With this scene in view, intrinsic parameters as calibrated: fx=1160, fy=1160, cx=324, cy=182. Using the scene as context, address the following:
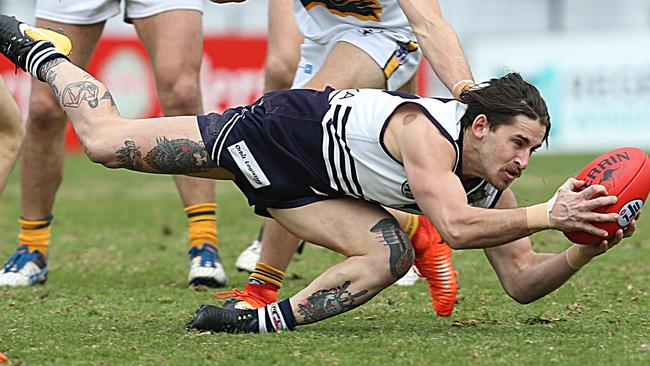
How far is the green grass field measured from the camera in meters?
4.05

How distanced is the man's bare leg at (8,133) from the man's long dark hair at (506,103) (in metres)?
1.78

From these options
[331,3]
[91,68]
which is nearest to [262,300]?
[331,3]

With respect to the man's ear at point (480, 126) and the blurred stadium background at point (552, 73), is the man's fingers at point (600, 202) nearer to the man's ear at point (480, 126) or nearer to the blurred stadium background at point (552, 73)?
the man's ear at point (480, 126)

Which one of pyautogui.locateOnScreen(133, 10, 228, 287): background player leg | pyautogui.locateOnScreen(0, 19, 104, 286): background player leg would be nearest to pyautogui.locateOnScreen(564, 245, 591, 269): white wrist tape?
pyautogui.locateOnScreen(133, 10, 228, 287): background player leg

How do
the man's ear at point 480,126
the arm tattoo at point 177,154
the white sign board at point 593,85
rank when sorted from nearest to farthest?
the man's ear at point 480,126 < the arm tattoo at point 177,154 < the white sign board at point 593,85

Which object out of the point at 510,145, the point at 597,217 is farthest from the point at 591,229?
the point at 510,145

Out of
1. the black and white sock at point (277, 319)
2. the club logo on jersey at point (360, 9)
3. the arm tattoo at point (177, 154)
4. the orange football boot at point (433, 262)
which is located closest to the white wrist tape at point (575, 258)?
the orange football boot at point (433, 262)

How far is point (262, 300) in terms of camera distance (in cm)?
505

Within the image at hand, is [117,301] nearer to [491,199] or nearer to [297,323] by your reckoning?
[297,323]

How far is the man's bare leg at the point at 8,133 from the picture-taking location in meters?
4.57

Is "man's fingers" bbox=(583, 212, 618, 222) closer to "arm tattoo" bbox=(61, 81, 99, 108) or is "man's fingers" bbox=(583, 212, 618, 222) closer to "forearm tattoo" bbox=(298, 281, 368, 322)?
"forearm tattoo" bbox=(298, 281, 368, 322)

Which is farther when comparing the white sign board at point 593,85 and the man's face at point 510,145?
the white sign board at point 593,85

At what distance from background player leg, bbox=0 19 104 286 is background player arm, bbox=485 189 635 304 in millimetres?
2508

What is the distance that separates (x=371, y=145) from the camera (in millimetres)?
4469
